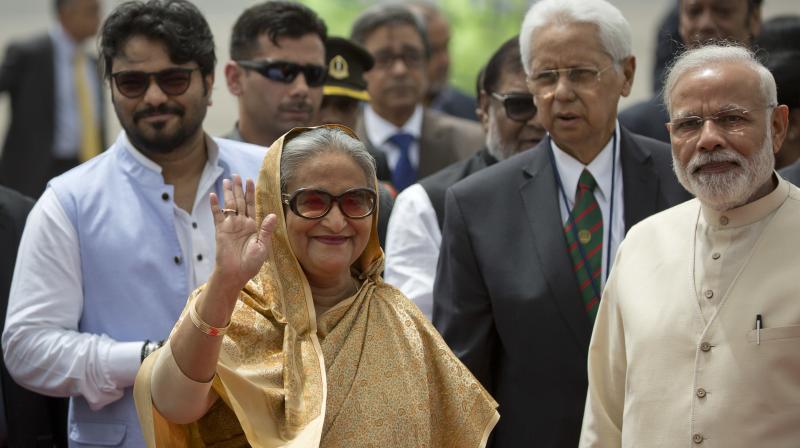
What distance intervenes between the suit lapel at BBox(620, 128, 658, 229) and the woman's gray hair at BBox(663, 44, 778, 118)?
0.65 m

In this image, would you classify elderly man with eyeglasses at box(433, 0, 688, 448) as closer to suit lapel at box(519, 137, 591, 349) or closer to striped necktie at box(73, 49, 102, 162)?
suit lapel at box(519, 137, 591, 349)

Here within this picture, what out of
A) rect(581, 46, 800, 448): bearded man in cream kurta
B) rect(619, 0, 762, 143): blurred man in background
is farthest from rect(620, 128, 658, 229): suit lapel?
rect(619, 0, 762, 143): blurred man in background

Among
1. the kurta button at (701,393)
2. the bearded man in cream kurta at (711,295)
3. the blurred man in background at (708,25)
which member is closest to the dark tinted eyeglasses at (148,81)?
the bearded man in cream kurta at (711,295)

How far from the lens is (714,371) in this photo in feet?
13.9

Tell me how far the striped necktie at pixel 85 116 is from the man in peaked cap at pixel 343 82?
333cm

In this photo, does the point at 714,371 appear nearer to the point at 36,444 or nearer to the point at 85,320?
the point at 85,320

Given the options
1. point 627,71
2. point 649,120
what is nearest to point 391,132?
point 649,120

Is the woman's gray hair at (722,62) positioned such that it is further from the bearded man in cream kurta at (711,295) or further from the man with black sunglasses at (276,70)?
the man with black sunglasses at (276,70)

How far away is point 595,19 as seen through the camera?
530 centimetres

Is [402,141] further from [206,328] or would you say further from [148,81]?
[206,328]

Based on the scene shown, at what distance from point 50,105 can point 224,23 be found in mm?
8819

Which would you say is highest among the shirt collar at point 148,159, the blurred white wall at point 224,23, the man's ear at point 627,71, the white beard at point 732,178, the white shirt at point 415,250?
the man's ear at point 627,71

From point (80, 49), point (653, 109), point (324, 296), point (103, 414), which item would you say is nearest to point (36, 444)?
point (103, 414)

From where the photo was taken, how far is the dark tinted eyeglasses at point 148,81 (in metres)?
5.25
